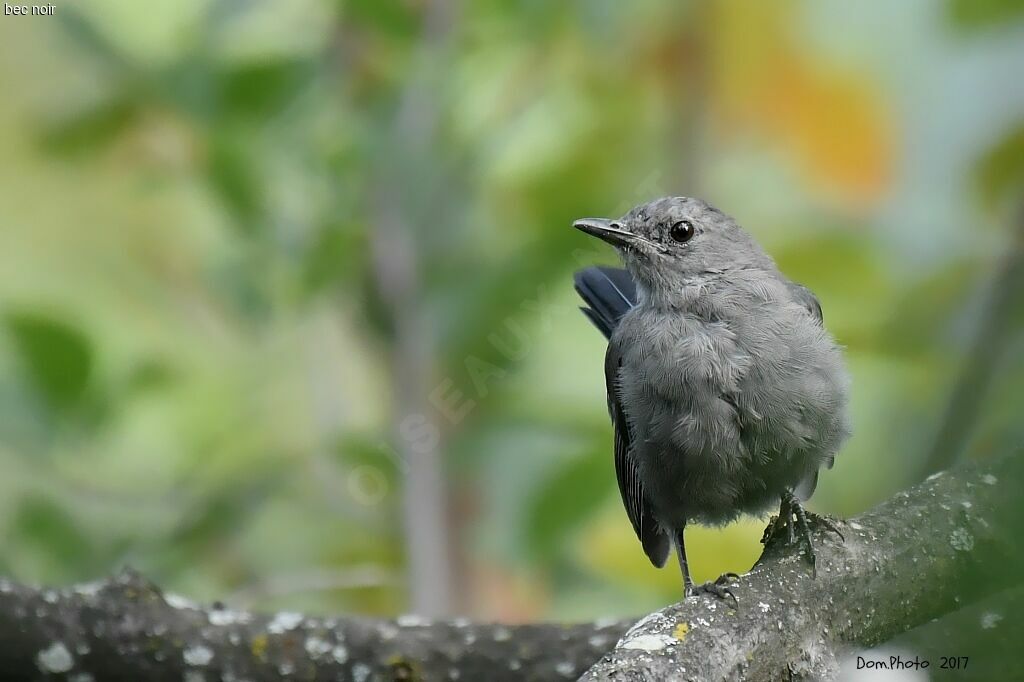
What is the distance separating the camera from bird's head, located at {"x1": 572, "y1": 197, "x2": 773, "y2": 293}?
4.54 meters

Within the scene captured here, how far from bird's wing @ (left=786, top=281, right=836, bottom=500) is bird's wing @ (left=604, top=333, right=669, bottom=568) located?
596mm

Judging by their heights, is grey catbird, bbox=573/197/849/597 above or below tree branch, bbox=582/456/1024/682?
above

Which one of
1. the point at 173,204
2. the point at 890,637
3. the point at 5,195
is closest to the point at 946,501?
the point at 890,637

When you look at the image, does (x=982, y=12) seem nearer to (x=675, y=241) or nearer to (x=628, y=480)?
(x=675, y=241)

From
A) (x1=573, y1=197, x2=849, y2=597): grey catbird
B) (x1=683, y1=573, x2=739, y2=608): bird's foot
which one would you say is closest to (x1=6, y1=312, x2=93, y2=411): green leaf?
(x1=573, y1=197, x2=849, y2=597): grey catbird

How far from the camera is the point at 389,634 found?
3.55 meters

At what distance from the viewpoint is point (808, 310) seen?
4.28 meters

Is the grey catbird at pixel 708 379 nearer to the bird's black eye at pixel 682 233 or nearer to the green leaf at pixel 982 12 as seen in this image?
the bird's black eye at pixel 682 233

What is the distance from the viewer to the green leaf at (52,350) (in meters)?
4.32

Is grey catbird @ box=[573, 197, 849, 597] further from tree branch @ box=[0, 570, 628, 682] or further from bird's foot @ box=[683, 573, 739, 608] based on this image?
bird's foot @ box=[683, 573, 739, 608]

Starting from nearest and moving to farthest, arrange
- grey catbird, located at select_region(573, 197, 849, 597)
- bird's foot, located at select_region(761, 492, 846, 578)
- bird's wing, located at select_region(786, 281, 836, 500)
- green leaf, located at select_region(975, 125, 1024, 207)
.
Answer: bird's foot, located at select_region(761, 492, 846, 578)
green leaf, located at select_region(975, 125, 1024, 207)
grey catbird, located at select_region(573, 197, 849, 597)
bird's wing, located at select_region(786, 281, 836, 500)

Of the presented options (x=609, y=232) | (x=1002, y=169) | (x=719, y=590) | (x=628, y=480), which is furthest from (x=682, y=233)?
(x=719, y=590)

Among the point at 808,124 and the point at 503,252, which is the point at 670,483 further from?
the point at 808,124

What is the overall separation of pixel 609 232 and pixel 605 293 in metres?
0.68
